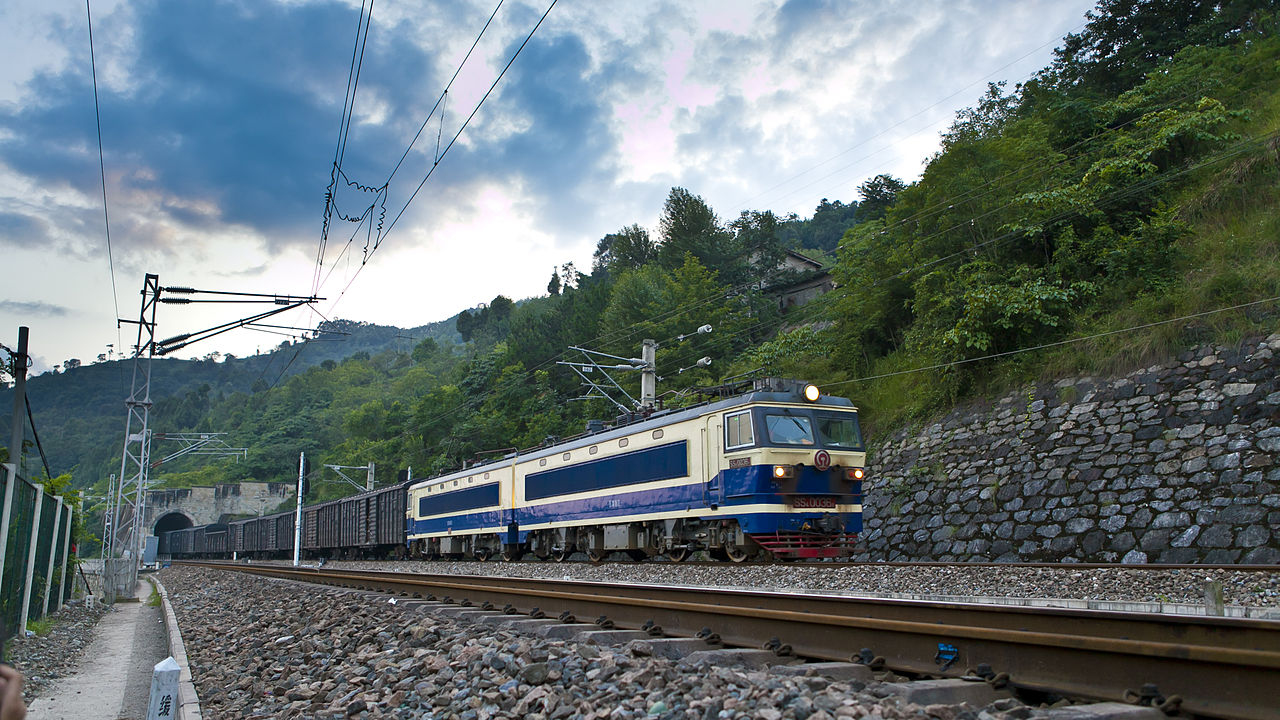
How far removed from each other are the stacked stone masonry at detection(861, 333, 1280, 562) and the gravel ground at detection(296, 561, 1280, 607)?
167 inches

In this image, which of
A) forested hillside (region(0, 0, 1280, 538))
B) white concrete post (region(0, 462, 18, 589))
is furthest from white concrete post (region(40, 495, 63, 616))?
forested hillside (region(0, 0, 1280, 538))

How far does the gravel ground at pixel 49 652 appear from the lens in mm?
10094

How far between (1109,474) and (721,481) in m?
7.45

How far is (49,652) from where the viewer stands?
12188mm

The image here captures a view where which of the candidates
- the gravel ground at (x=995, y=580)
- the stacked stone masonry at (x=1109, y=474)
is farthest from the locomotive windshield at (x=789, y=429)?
the stacked stone masonry at (x=1109, y=474)

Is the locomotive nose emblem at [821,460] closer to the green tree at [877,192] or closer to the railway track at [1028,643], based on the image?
the railway track at [1028,643]

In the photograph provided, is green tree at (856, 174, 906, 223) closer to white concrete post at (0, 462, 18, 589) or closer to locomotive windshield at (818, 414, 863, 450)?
→ locomotive windshield at (818, 414, 863, 450)

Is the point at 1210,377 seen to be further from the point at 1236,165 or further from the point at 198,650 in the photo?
the point at 198,650

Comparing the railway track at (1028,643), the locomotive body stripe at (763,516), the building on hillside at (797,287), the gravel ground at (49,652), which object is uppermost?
the building on hillside at (797,287)

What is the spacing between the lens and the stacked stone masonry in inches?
556

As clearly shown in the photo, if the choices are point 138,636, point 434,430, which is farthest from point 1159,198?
point 434,430

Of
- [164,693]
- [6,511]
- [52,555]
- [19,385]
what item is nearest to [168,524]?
[52,555]

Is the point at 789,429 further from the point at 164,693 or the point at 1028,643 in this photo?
the point at 164,693

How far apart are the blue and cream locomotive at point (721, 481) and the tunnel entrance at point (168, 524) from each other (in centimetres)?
8420
